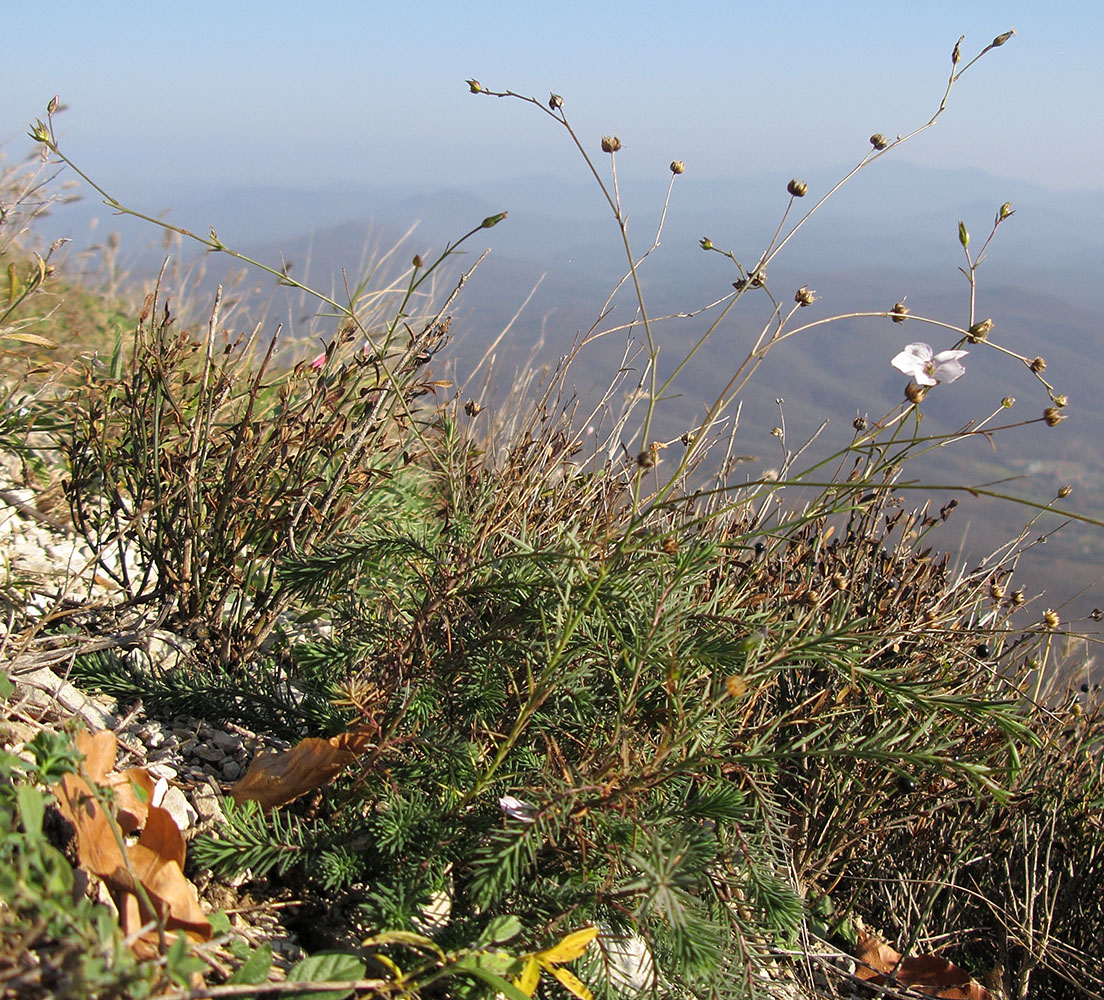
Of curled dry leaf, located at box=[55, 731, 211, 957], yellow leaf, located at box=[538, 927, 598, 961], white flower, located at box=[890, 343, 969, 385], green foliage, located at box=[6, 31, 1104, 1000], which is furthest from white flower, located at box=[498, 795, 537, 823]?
white flower, located at box=[890, 343, 969, 385]

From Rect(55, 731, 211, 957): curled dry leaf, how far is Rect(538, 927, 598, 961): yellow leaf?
41 centimetres

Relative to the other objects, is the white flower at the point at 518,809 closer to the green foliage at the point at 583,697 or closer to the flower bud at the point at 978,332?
the green foliage at the point at 583,697

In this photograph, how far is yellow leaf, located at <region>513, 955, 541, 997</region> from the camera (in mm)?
1017

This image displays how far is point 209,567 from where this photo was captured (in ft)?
5.94

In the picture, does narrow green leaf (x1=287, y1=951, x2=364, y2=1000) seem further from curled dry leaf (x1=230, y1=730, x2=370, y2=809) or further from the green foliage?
curled dry leaf (x1=230, y1=730, x2=370, y2=809)

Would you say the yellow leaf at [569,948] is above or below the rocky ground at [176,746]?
above

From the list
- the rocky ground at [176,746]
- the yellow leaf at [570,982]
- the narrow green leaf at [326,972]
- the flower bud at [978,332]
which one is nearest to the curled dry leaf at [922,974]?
the rocky ground at [176,746]

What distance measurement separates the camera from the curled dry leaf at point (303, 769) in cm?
126

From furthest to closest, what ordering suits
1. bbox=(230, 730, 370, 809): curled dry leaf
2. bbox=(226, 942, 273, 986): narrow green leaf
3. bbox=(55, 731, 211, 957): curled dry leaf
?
bbox=(230, 730, 370, 809): curled dry leaf
bbox=(55, 731, 211, 957): curled dry leaf
bbox=(226, 942, 273, 986): narrow green leaf

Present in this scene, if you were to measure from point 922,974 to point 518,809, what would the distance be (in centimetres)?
108

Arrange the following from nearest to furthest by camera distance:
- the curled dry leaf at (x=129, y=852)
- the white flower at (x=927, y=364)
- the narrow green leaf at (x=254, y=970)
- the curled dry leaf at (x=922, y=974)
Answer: the narrow green leaf at (x=254, y=970), the curled dry leaf at (x=129, y=852), the white flower at (x=927, y=364), the curled dry leaf at (x=922, y=974)

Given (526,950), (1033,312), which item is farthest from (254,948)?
(1033,312)

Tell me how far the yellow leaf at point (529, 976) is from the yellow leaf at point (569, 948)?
0.04 ft

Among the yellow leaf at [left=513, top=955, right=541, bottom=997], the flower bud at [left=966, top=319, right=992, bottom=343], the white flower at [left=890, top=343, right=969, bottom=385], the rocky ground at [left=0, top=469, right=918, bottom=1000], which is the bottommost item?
the rocky ground at [left=0, top=469, right=918, bottom=1000]
